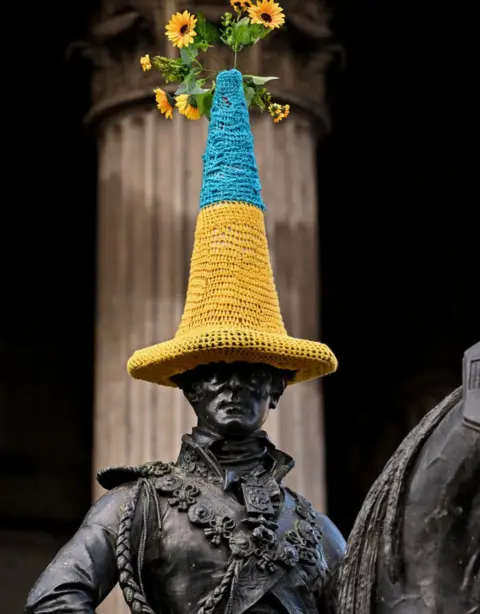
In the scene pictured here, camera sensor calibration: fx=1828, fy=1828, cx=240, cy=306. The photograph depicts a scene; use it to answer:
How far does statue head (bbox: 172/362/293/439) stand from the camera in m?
3.92

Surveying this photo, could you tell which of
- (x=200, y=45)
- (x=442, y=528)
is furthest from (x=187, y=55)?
(x=442, y=528)

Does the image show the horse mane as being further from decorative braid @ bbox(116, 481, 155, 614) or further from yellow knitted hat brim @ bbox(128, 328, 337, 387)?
yellow knitted hat brim @ bbox(128, 328, 337, 387)

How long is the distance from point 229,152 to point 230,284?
322 mm

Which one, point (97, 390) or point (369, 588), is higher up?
point (97, 390)

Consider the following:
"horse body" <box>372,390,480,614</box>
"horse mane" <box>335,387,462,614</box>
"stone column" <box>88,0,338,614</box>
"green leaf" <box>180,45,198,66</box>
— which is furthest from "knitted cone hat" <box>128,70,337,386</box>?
"stone column" <box>88,0,338,614</box>

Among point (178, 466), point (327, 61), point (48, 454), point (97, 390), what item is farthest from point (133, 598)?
point (48, 454)

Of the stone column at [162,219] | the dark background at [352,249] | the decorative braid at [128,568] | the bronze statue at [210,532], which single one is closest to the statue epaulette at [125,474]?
the bronze statue at [210,532]

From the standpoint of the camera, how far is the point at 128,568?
12.3ft

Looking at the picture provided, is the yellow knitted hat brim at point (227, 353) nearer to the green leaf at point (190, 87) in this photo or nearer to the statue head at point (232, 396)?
the statue head at point (232, 396)

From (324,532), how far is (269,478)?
0.65 ft

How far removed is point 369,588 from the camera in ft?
9.91

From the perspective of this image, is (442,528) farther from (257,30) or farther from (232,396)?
(257,30)

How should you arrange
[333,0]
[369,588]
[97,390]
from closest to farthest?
[369,588]
[97,390]
[333,0]

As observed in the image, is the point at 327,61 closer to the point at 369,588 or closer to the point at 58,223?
the point at 58,223
